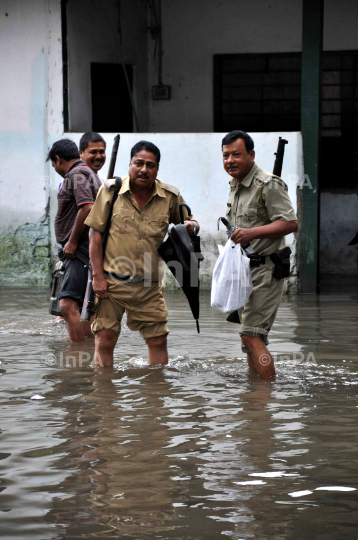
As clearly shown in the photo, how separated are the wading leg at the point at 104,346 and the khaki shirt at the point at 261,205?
1.11 meters

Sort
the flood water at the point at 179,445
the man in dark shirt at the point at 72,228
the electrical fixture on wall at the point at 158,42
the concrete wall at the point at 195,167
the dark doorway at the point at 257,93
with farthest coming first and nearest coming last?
the dark doorway at the point at 257,93 → the electrical fixture on wall at the point at 158,42 → the concrete wall at the point at 195,167 → the man in dark shirt at the point at 72,228 → the flood water at the point at 179,445

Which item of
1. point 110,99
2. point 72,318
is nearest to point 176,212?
point 72,318

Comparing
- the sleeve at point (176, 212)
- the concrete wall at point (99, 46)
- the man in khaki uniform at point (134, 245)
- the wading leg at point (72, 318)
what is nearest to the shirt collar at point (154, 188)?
the man in khaki uniform at point (134, 245)

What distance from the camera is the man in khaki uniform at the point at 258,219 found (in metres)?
4.88

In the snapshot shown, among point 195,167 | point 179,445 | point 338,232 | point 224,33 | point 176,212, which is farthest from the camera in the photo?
point 338,232

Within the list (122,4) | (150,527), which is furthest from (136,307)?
(122,4)

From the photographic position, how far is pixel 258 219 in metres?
4.99

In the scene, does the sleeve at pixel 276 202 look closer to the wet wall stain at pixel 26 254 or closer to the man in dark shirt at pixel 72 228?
the man in dark shirt at pixel 72 228

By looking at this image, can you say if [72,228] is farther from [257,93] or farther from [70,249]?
[257,93]

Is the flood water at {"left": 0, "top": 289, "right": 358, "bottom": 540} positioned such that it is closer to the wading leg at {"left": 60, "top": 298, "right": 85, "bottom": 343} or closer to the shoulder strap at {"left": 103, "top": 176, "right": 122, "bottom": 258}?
the wading leg at {"left": 60, "top": 298, "right": 85, "bottom": 343}

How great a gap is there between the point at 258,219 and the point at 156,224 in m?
0.67

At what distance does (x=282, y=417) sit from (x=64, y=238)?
2.92m

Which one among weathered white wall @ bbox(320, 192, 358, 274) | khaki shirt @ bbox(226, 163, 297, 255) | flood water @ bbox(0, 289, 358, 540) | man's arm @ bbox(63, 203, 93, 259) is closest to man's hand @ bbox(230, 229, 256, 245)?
khaki shirt @ bbox(226, 163, 297, 255)

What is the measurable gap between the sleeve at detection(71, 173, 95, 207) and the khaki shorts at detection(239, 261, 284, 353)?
5.99 ft
